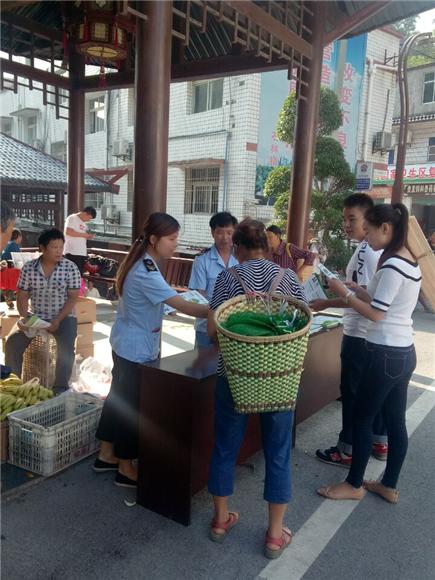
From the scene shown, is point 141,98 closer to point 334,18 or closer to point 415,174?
point 334,18

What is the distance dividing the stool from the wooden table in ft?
5.23

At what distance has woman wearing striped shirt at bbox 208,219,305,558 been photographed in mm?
2443

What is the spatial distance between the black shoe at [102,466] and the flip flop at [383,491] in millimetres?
1683

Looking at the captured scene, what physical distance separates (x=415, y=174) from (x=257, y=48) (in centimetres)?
1846

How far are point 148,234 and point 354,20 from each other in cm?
459

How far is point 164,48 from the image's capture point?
141 inches

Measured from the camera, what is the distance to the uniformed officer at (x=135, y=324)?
2836mm

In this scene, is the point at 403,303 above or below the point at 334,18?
below

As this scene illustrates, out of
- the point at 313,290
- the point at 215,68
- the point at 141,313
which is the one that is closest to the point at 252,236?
the point at 141,313

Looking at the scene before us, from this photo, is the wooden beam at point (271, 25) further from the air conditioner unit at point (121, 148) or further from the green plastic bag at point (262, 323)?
the air conditioner unit at point (121, 148)

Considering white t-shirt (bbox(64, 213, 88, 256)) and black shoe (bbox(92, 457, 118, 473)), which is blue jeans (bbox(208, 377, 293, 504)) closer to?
black shoe (bbox(92, 457, 118, 473))

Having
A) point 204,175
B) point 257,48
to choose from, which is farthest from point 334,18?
point 204,175

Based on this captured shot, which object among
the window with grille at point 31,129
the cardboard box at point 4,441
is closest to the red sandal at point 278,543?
the cardboard box at point 4,441

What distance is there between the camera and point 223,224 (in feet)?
12.5
